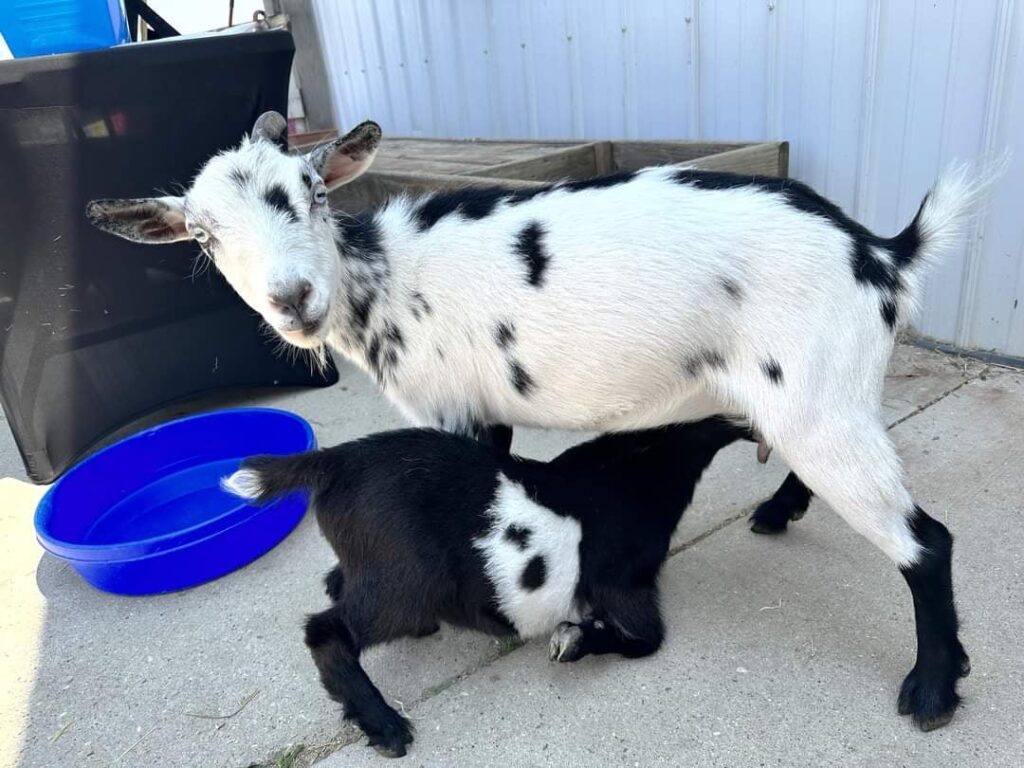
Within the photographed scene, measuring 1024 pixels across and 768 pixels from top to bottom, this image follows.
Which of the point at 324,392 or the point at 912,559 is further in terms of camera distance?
the point at 324,392

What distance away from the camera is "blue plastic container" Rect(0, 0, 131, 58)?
3508 millimetres

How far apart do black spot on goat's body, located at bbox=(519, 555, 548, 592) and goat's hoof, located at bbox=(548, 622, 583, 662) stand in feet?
Result: 0.59

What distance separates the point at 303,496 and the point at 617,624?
142 centimetres

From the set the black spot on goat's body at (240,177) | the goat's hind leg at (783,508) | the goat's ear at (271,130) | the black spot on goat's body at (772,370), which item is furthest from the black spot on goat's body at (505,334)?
the goat's hind leg at (783,508)

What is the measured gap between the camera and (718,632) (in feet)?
7.87

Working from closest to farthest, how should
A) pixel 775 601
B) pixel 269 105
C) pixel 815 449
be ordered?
pixel 815 449
pixel 775 601
pixel 269 105

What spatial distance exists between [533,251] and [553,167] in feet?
7.49

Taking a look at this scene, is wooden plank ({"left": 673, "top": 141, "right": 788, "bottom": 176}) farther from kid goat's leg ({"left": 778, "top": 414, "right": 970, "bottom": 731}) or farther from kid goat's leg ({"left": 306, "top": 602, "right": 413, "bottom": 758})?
kid goat's leg ({"left": 306, "top": 602, "right": 413, "bottom": 758})

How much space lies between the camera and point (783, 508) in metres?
2.76

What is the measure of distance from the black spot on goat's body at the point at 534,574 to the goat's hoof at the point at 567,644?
18 centimetres

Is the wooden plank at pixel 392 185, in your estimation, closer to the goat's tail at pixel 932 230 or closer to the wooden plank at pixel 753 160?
the wooden plank at pixel 753 160

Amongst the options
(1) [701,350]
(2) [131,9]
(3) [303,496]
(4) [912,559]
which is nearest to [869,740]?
(4) [912,559]

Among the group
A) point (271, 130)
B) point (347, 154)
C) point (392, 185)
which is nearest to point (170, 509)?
point (271, 130)

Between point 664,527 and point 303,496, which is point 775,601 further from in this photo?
point 303,496
